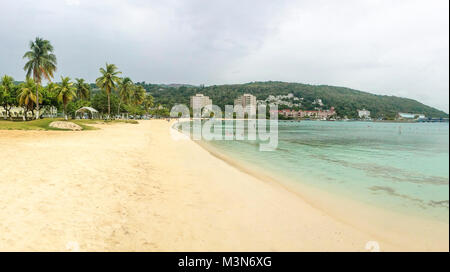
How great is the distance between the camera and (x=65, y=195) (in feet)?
18.5

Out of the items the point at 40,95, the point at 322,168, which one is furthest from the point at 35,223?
the point at 40,95

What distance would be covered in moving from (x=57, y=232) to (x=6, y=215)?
4.37 feet

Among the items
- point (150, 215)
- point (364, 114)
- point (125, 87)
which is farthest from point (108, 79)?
point (364, 114)

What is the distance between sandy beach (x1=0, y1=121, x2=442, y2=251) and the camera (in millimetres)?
3916

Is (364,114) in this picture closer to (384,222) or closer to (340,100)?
(340,100)

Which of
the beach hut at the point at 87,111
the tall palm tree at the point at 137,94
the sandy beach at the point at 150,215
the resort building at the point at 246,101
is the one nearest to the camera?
the sandy beach at the point at 150,215

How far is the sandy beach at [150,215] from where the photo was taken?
3916 millimetres

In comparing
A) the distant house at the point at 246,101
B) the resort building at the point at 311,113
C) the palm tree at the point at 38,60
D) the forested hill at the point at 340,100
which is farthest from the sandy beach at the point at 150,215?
the resort building at the point at 311,113

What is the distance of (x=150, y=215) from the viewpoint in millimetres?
5055

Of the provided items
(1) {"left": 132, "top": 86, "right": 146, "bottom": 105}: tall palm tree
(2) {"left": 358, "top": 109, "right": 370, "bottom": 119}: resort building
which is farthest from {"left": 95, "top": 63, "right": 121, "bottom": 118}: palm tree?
(2) {"left": 358, "top": 109, "right": 370, "bottom": 119}: resort building

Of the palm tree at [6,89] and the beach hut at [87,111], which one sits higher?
the palm tree at [6,89]

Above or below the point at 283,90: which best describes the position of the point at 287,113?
below

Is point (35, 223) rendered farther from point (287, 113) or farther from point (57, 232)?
point (287, 113)

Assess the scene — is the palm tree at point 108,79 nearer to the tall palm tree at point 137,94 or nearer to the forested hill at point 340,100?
the tall palm tree at point 137,94
